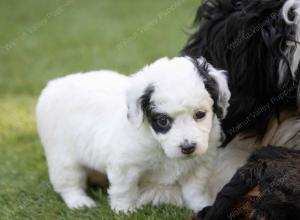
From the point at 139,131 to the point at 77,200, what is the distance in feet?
2.12

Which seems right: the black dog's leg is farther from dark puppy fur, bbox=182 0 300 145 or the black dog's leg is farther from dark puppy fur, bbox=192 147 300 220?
dark puppy fur, bbox=182 0 300 145

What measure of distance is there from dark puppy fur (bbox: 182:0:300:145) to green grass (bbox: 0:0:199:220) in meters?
0.51

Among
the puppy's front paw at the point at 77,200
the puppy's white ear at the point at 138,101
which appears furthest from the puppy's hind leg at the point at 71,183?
the puppy's white ear at the point at 138,101

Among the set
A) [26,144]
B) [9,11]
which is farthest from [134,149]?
[9,11]

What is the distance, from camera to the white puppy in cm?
271

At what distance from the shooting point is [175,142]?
269 cm

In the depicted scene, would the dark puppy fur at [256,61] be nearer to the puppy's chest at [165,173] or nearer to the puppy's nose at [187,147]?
the puppy's chest at [165,173]

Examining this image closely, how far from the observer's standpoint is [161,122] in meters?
2.75

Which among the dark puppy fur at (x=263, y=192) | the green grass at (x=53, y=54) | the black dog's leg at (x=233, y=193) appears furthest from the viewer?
the green grass at (x=53, y=54)

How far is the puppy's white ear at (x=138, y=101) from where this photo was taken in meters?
2.77

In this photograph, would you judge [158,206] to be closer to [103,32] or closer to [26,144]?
[26,144]

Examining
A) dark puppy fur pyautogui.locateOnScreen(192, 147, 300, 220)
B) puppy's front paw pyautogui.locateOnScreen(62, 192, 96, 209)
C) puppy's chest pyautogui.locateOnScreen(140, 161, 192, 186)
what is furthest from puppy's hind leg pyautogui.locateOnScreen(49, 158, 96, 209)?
dark puppy fur pyautogui.locateOnScreen(192, 147, 300, 220)

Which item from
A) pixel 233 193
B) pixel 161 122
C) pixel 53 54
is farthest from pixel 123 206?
pixel 53 54

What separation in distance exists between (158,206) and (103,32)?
5.29 metres
